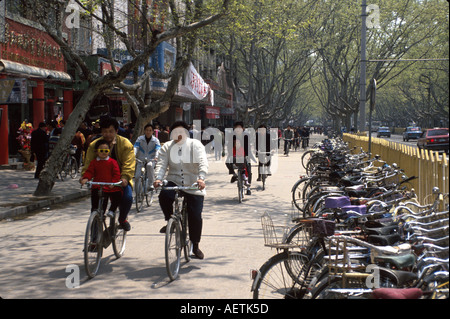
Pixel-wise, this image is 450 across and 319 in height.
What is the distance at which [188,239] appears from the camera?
756 cm

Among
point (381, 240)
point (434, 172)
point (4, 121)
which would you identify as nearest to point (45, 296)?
point (381, 240)

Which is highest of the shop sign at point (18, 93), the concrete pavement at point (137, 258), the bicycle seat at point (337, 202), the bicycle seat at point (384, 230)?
the shop sign at point (18, 93)

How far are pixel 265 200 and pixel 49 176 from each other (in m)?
4.95

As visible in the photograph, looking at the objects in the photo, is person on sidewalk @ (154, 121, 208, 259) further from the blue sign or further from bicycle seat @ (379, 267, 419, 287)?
the blue sign

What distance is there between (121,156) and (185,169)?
2.71 feet

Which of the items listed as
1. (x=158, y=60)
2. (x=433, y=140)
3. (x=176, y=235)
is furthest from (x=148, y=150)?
(x=433, y=140)

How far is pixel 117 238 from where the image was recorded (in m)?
7.80

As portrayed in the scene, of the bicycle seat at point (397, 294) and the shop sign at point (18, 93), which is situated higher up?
the shop sign at point (18, 93)

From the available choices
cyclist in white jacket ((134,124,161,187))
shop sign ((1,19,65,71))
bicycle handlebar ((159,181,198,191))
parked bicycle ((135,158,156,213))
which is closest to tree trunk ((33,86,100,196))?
cyclist in white jacket ((134,124,161,187))

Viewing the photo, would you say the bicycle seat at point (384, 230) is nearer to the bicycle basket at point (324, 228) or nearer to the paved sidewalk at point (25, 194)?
the bicycle basket at point (324, 228)

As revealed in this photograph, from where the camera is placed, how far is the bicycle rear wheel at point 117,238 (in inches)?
292

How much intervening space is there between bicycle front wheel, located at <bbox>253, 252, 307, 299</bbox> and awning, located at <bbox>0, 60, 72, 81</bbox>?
14127 millimetres

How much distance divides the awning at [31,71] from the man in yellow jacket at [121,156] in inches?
433

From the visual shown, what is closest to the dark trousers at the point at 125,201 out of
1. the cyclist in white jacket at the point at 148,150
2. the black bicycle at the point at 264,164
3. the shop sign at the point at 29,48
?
the cyclist in white jacket at the point at 148,150
